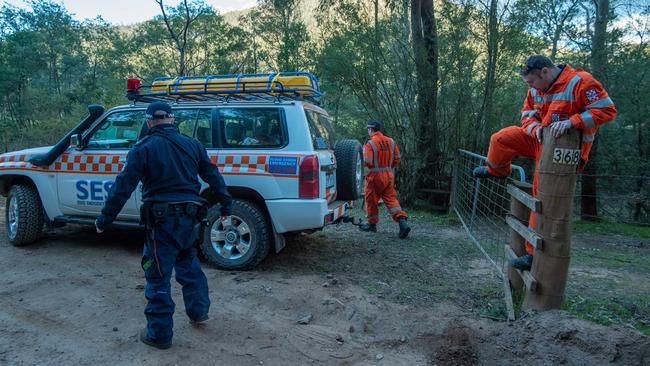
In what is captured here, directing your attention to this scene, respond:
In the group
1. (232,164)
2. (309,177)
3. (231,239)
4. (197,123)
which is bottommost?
(231,239)

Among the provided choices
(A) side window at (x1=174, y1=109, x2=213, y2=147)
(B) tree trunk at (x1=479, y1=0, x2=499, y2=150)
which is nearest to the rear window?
(A) side window at (x1=174, y1=109, x2=213, y2=147)

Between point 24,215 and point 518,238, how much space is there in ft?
18.9

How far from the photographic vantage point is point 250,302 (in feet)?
12.4

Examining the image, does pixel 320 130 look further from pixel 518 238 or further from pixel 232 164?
pixel 518 238

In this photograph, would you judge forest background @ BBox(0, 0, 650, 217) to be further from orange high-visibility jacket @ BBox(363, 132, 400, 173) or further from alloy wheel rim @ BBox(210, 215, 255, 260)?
alloy wheel rim @ BBox(210, 215, 255, 260)

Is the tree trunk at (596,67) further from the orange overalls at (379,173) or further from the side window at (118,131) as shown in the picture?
the side window at (118,131)

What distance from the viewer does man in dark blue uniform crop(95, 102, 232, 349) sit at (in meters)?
2.96

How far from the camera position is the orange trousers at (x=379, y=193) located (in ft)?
21.7

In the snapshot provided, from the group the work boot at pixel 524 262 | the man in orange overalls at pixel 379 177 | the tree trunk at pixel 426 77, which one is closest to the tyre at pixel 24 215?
the man in orange overalls at pixel 379 177

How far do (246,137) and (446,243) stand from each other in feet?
11.4

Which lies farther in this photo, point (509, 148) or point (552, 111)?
point (509, 148)

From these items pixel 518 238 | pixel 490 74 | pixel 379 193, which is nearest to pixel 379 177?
pixel 379 193

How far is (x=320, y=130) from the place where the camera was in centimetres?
510

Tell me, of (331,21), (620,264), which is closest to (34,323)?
(620,264)
